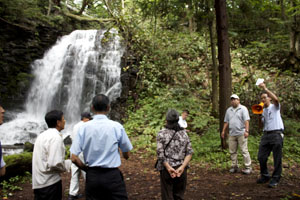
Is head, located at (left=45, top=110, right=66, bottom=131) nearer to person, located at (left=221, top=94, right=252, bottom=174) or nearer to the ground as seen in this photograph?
the ground

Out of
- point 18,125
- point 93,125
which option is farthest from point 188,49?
point 93,125

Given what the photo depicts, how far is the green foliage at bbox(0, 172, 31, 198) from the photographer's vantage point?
18.4ft

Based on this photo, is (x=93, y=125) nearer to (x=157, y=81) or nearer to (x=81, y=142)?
(x=81, y=142)

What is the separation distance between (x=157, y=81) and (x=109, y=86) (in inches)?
124

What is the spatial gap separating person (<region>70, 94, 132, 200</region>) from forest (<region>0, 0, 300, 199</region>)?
258cm

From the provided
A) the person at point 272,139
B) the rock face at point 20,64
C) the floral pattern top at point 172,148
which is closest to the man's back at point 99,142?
the floral pattern top at point 172,148

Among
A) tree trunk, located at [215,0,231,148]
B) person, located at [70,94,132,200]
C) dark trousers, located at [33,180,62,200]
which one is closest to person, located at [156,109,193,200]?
person, located at [70,94,132,200]

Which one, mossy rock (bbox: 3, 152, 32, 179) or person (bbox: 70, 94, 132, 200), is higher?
person (bbox: 70, 94, 132, 200)

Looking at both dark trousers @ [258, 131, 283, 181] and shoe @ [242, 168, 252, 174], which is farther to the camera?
shoe @ [242, 168, 252, 174]

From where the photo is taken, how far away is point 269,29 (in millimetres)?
15695

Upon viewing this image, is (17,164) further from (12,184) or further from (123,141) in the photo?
(123,141)

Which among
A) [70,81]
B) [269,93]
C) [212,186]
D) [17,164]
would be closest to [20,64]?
[70,81]

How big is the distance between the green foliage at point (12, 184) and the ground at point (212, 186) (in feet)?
0.59

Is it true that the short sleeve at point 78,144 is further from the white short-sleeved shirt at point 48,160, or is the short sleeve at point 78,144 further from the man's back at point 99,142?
the white short-sleeved shirt at point 48,160
